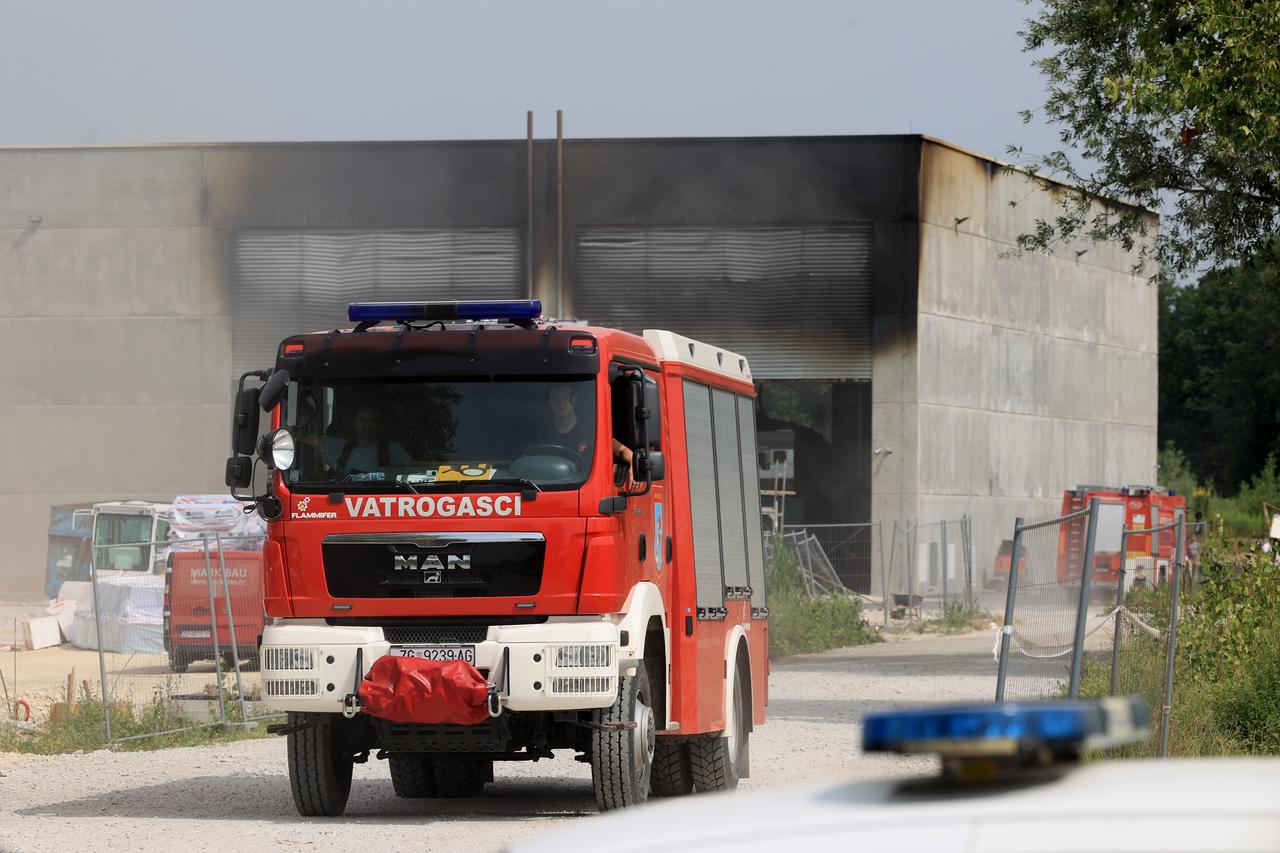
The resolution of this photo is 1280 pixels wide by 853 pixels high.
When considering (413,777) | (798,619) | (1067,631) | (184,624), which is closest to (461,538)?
(413,777)

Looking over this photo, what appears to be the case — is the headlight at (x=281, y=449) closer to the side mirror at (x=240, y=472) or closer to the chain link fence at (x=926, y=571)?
the side mirror at (x=240, y=472)

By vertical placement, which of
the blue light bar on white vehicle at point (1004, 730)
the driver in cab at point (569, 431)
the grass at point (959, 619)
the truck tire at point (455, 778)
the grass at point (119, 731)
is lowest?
the grass at point (959, 619)

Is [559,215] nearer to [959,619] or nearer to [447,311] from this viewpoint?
[959,619]

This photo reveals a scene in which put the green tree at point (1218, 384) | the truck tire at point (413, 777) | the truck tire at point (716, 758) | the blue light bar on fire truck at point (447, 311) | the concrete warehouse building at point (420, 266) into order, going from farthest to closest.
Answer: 1. the green tree at point (1218, 384)
2. the concrete warehouse building at point (420, 266)
3. the truck tire at point (413, 777)
4. the truck tire at point (716, 758)
5. the blue light bar on fire truck at point (447, 311)

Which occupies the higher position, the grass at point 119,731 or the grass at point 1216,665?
the grass at point 1216,665

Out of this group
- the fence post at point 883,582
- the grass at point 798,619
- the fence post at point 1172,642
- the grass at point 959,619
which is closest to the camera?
the fence post at point 1172,642

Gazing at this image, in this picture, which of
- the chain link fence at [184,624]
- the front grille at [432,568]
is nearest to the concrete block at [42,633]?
the chain link fence at [184,624]

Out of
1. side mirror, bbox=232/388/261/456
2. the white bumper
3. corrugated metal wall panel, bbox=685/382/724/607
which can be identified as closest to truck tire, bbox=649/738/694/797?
corrugated metal wall panel, bbox=685/382/724/607

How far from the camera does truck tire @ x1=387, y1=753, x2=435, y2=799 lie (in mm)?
12656

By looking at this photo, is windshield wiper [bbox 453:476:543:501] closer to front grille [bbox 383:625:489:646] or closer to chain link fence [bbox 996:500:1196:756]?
front grille [bbox 383:625:489:646]

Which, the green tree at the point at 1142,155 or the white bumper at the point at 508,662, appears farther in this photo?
the green tree at the point at 1142,155

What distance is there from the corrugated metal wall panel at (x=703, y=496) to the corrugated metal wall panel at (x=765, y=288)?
28.5m

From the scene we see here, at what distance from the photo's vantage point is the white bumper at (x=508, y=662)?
10367mm

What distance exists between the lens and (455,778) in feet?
41.9
